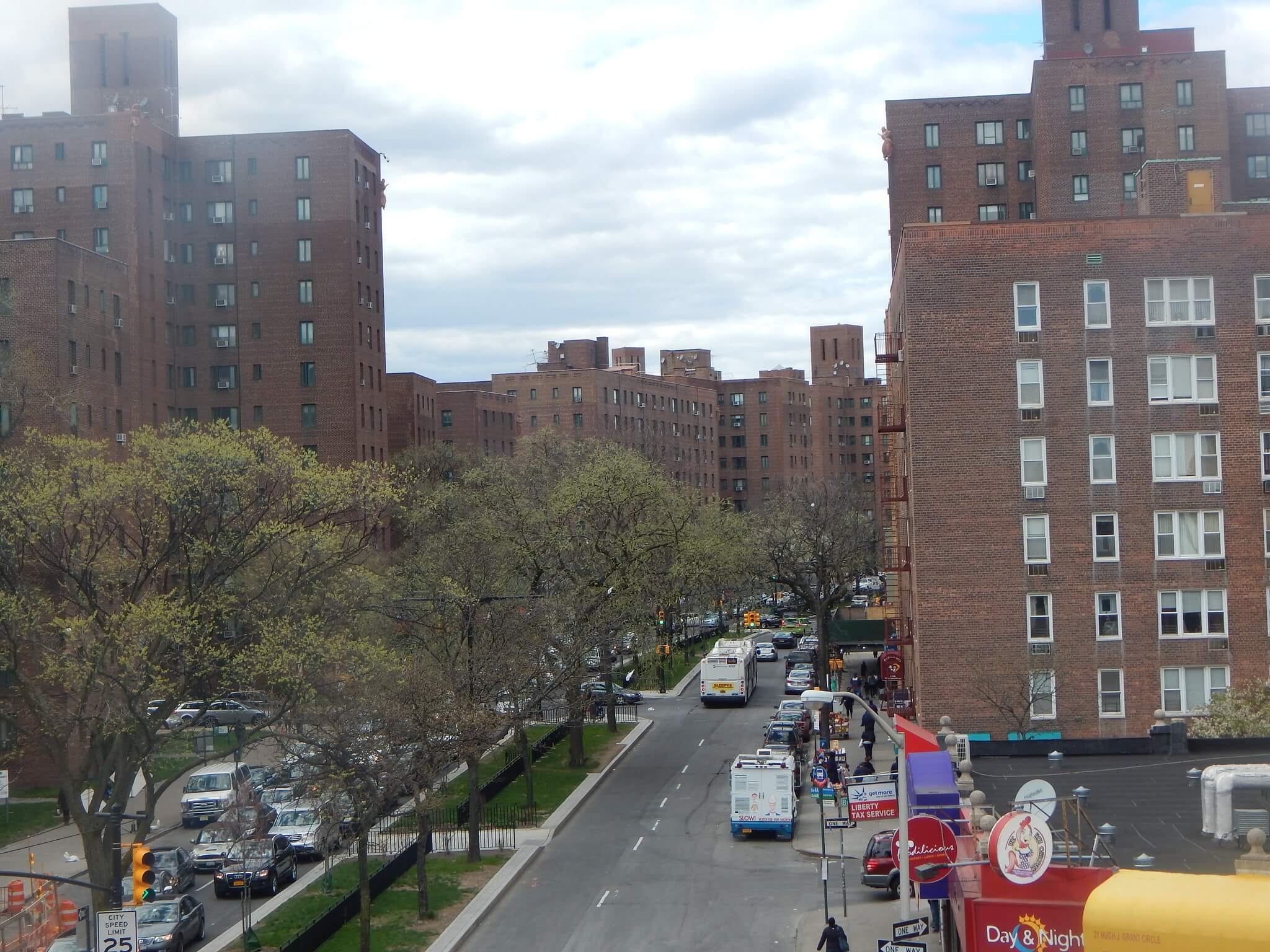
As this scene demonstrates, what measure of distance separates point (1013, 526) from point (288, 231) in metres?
56.1

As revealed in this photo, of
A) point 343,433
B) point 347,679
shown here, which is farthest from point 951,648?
point 343,433

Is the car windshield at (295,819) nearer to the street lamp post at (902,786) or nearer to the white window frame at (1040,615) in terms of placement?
the street lamp post at (902,786)

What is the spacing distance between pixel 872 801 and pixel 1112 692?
69.5 ft

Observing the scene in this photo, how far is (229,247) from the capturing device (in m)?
88.6

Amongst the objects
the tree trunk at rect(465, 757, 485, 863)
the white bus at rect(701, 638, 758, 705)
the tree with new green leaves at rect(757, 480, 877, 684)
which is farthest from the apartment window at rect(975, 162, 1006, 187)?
the tree trunk at rect(465, 757, 485, 863)

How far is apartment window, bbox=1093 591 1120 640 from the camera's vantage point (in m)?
46.9

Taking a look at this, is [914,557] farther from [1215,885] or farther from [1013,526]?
[1215,885]

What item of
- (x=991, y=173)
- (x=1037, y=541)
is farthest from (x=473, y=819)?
(x=991, y=173)

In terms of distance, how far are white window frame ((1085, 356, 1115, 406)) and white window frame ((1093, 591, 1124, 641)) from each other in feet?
21.1

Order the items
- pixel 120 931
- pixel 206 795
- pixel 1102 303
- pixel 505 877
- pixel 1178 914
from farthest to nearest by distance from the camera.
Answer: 1. pixel 206 795
2. pixel 1102 303
3. pixel 505 877
4. pixel 120 931
5. pixel 1178 914

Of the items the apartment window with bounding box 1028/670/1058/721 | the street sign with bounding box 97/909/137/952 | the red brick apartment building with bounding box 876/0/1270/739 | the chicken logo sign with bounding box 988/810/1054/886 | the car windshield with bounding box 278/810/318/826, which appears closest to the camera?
the chicken logo sign with bounding box 988/810/1054/886

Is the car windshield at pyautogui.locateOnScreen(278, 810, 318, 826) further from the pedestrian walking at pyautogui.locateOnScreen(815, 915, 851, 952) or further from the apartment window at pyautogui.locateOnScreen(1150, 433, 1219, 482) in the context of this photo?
the apartment window at pyautogui.locateOnScreen(1150, 433, 1219, 482)

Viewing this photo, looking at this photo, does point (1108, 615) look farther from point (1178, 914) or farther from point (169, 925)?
point (1178, 914)

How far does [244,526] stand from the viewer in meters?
37.8
